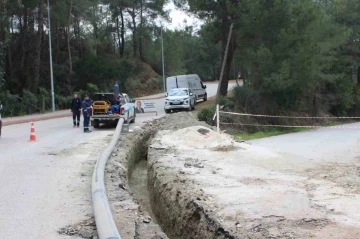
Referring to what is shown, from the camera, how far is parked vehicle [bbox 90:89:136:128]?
70.3 ft

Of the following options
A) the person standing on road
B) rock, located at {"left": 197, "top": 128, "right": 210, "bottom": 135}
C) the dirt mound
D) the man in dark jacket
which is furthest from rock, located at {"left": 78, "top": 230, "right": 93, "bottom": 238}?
the dirt mound

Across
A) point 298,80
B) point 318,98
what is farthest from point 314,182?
point 318,98

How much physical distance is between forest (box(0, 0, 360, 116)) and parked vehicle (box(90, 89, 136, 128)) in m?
12.9

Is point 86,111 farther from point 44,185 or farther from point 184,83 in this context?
point 184,83

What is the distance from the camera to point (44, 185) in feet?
31.4

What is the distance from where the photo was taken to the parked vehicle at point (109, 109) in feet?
70.3

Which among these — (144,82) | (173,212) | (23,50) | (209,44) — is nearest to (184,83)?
(209,44)

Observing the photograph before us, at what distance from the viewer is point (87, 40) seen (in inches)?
2314

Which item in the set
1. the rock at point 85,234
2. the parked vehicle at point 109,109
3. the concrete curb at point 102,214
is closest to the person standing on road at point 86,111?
the parked vehicle at point 109,109

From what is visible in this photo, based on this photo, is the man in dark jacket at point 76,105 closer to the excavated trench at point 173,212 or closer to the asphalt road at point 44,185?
the asphalt road at point 44,185

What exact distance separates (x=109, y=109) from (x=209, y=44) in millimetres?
24278

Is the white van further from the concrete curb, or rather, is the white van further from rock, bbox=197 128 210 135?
the concrete curb

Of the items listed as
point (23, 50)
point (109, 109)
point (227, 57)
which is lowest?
point (109, 109)

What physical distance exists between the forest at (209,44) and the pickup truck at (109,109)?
12.9m
